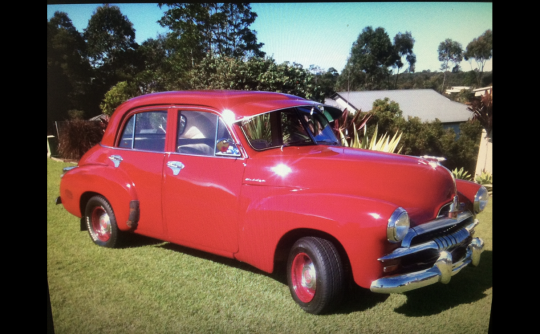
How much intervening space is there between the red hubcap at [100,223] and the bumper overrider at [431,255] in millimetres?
2957

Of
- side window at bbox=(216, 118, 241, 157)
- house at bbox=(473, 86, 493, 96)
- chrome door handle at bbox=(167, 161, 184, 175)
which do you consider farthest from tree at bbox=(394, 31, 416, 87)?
chrome door handle at bbox=(167, 161, 184, 175)

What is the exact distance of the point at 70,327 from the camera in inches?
102

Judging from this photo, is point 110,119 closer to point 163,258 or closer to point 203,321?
point 163,258

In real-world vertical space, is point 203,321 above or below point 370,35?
below

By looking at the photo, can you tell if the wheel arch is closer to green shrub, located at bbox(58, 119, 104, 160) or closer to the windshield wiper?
the windshield wiper

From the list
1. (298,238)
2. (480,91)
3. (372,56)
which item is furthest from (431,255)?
(372,56)

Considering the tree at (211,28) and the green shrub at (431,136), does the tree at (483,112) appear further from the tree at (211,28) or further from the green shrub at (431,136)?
the tree at (211,28)

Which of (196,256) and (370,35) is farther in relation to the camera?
(196,256)

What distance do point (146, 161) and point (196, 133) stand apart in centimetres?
60

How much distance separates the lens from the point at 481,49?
9.46 feet

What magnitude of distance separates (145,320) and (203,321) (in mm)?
414

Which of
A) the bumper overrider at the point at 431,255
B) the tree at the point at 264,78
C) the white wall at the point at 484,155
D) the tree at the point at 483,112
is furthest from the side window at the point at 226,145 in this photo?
the white wall at the point at 484,155
